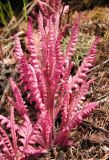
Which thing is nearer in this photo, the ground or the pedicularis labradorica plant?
the pedicularis labradorica plant

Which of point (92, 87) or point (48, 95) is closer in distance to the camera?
point (48, 95)

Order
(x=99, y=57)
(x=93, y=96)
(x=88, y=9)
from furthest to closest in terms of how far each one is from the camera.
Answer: (x=88, y=9) < (x=99, y=57) < (x=93, y=96)

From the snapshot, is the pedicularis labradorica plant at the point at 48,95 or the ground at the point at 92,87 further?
the ground at the point at 92,87

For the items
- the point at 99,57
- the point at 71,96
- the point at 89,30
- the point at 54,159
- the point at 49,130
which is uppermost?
the point at 89,30

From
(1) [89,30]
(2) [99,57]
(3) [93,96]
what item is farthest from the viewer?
(1) [89,30]

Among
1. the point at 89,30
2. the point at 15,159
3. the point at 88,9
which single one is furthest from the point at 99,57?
the point at 15,159

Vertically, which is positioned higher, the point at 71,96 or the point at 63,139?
the point at 71,96

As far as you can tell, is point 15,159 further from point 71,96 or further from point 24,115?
point 71,96

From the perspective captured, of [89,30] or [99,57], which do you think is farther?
[89,30]
